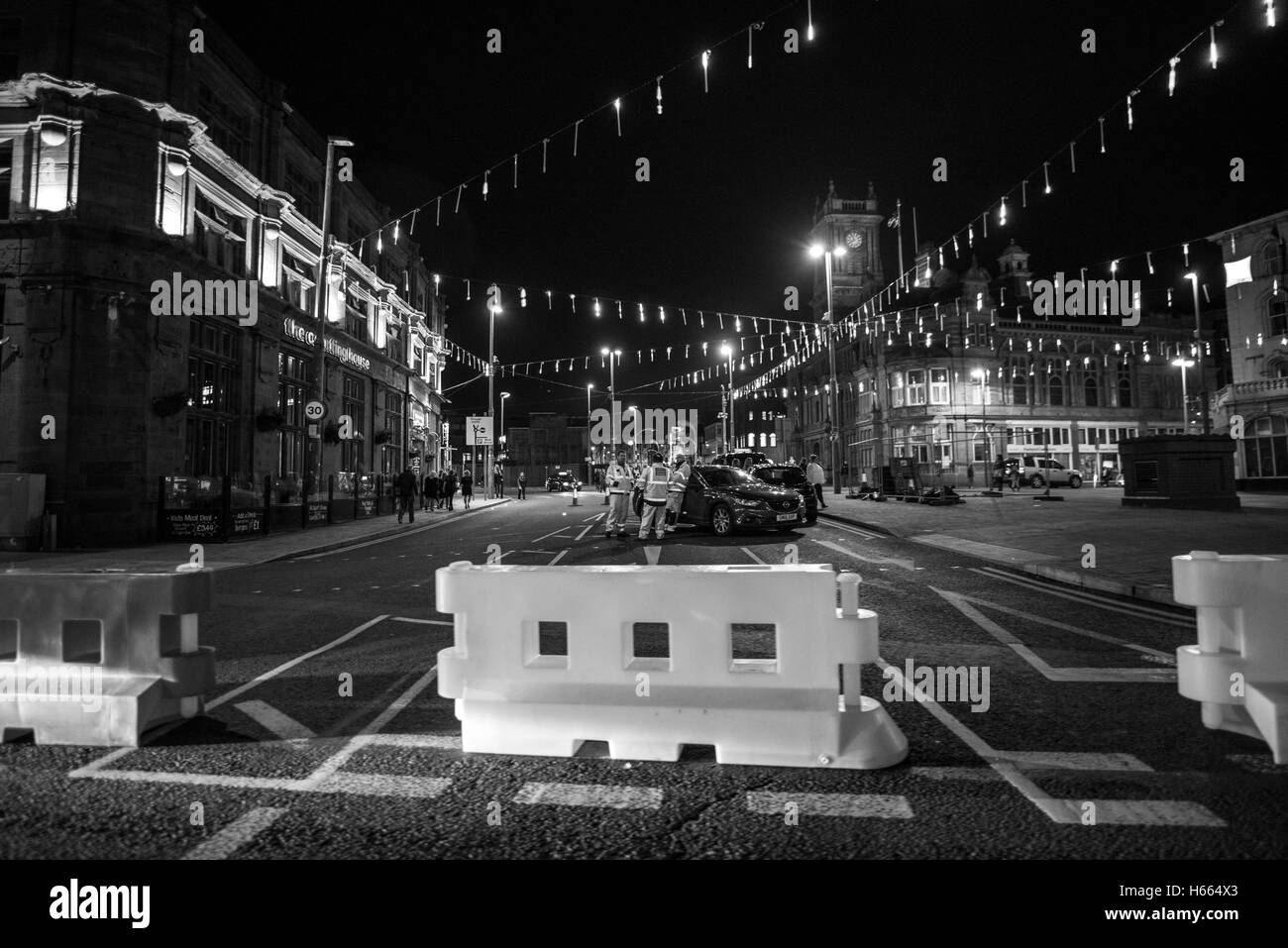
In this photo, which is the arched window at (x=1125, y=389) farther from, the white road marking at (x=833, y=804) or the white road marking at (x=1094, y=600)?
the white road marking at (x=833, y=804)

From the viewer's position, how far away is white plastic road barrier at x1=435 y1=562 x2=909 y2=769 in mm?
3307

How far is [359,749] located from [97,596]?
184 cm

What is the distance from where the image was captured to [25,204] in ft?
53.0

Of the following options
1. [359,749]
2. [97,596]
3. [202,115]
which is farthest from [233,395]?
[359,749]

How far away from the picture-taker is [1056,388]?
5903cm

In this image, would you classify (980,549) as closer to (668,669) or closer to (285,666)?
(668,669)

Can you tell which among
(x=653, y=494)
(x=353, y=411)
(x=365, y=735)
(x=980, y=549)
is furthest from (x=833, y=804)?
(x=353, y=411)

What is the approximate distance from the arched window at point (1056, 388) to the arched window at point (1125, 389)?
18.3 feet

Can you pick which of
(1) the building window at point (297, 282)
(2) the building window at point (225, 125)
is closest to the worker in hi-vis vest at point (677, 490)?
(1) the building window at point (297, 282)

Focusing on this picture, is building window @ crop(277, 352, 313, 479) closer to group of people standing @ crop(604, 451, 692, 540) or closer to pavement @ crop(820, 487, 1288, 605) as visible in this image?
group of people standing @ crop(604, 451, 692, 540)

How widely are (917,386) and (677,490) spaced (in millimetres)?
46792

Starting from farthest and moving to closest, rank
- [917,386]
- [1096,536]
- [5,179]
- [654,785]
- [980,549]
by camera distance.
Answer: [917,386]
[5,179]
[1096,536]
[980,549]
[654,785]

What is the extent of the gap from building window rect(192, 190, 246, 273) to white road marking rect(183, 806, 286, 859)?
2132cm

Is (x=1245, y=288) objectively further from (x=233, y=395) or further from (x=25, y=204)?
(x=25, y=204)
